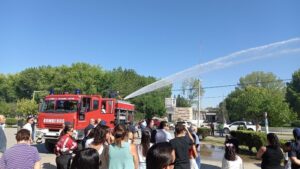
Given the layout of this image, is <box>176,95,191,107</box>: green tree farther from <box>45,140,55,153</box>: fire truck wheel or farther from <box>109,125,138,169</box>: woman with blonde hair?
<box>109,125,138,169</box>: woman with blonde hair

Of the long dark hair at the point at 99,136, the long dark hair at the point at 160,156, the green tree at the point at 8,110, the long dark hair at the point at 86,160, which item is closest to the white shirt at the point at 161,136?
the long dark hair at the point at 99,136

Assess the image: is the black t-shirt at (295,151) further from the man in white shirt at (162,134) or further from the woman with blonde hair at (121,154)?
Result: the man in white shirt at (162,134)

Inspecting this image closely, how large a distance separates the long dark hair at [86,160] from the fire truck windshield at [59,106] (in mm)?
13072

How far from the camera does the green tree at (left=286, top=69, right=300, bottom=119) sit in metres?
75.0

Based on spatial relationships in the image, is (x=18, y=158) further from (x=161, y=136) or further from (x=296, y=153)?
(x=296, y=153)

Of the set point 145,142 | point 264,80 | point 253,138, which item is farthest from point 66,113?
point 264,80

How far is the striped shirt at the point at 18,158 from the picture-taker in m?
4.80

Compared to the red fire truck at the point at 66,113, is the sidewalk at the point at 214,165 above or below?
below

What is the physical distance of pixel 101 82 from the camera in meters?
66.1

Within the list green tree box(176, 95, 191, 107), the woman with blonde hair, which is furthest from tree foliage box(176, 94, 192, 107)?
the woman with blonde hair

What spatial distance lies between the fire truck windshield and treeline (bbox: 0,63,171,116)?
29617mm

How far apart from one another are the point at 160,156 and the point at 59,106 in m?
14.7

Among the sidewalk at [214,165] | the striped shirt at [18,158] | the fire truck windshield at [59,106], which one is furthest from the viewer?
the fire truck windshield at [59,106]

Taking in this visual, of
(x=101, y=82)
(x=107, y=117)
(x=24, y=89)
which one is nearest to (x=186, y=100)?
(x=101, y=82)
